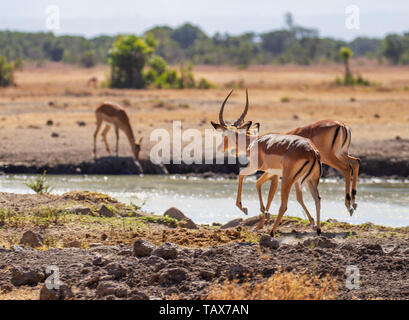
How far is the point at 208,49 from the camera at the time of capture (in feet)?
Answer: 237

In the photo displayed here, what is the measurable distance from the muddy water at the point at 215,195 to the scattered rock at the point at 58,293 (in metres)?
5.10

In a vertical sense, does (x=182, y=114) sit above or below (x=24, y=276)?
above

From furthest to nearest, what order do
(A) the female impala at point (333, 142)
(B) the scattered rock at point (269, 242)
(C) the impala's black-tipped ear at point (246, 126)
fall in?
(A) the female impala at point (333, 142), (C) the impala's black-tipped ear at point (246, 126), (B) the scattered rock at point (269, 242)

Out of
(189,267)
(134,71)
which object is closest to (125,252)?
(189,267)

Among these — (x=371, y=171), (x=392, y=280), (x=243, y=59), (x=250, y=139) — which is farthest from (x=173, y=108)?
(x=243, y=59)

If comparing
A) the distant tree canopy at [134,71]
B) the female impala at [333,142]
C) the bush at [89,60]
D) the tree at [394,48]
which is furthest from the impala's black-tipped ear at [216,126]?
the tree at [394,48]

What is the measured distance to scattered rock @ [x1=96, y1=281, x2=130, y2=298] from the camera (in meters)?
6.10

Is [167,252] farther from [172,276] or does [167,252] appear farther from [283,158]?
[283,158]

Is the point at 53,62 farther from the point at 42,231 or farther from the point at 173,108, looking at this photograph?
the point at 42,231

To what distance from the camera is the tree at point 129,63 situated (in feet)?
114

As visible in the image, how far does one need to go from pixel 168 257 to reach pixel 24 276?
1.36 meters

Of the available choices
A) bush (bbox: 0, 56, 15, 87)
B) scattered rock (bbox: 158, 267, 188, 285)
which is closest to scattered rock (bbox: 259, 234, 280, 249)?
scattered rock (bbox: 158, 267, 188, 285)

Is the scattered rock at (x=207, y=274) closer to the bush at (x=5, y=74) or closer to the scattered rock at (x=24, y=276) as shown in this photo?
the scattered rock at (x=24, y=276)

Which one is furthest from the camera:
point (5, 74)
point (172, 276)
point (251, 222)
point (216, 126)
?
point (5, 74)
